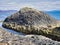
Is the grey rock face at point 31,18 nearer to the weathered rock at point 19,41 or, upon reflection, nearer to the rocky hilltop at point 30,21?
the rocky hilltop at point 30,21

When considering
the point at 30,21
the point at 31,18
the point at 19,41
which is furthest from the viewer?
the point at 31,18

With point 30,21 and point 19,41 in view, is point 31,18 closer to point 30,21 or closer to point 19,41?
point 30,21

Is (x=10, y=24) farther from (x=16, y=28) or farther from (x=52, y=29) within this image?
(x=52, y=29)

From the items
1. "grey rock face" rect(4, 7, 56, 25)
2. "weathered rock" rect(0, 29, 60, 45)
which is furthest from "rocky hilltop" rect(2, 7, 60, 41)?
"weathered rock" rect(0, 29, 60, 45)

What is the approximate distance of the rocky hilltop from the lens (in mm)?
10595

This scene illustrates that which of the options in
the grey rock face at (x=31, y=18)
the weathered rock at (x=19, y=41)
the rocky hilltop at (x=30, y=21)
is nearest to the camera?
the weathered rock at (x=19, y=41)

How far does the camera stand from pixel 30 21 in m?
11.7

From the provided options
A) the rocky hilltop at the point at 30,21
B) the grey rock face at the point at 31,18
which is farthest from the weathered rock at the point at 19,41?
the grey rock face at the point at 31,18

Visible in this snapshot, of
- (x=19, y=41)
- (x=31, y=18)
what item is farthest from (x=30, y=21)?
(x=19, y=41)

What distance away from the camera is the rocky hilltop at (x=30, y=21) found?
417 inches

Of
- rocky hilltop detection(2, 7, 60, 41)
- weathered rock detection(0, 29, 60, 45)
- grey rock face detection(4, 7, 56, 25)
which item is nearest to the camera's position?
weathered rock detection(0, 29, 60, 45)

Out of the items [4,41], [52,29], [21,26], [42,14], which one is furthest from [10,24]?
[4,41]

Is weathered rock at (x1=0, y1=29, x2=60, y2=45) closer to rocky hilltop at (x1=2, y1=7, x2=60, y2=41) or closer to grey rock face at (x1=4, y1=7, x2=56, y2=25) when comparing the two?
rocky hilltop at (x1=2, y1=7, x2=60, y2=41)

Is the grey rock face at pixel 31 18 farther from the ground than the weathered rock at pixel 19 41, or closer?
closer
